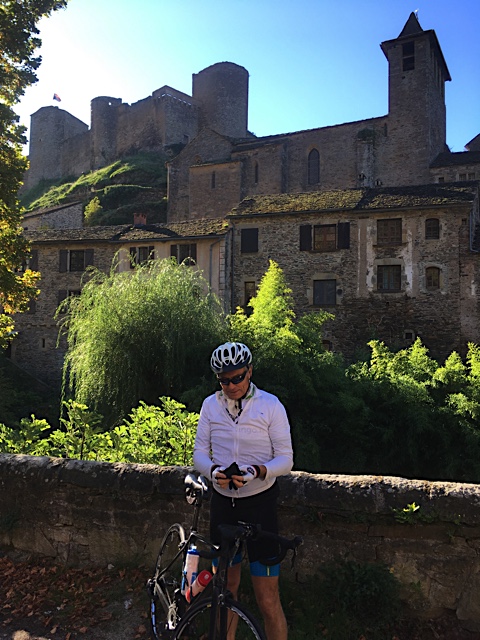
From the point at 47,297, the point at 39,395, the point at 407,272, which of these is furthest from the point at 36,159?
the point at 407,272

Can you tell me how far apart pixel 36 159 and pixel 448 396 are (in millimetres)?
65835

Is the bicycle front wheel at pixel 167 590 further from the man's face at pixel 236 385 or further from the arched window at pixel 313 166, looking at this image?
the arched window at pixel 313 166

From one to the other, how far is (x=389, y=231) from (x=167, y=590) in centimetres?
2405

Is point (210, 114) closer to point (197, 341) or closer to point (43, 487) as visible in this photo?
point (197, 341)

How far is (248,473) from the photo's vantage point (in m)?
2.95

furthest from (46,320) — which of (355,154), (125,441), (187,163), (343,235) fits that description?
(125,441)

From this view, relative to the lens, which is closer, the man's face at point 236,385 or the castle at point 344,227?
the man's face at point 236,385

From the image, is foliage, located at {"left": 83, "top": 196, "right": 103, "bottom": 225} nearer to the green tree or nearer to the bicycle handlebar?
the green tree

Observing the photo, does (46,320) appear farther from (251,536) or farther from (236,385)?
(251,536)

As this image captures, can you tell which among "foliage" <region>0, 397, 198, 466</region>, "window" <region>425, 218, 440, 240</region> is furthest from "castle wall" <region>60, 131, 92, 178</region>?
"foliage" <region>0, 397, 198, 466</region>

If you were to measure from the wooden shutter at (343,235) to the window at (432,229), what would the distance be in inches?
133

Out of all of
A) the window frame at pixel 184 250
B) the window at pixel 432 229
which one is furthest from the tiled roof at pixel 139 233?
the window at pixel 432 229

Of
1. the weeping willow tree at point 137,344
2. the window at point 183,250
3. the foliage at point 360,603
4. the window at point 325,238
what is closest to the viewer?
the foliage at point 360,603

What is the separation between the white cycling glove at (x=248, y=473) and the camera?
9.63 feet
